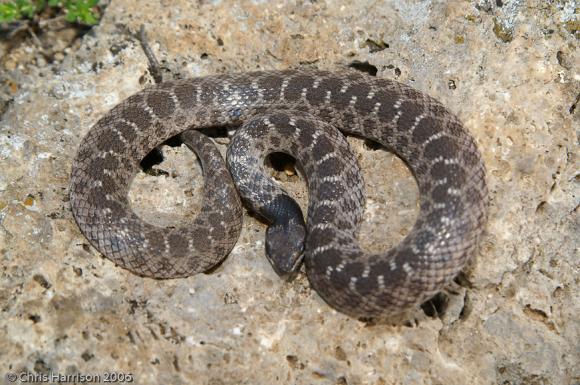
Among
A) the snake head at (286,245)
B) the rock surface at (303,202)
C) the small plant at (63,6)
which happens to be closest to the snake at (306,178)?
the snake head at (286,245)

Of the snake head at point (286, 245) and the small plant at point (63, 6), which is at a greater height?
the small plant at point (63, 6)

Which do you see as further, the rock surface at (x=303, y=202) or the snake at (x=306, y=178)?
the snake at (x=306, y=178)

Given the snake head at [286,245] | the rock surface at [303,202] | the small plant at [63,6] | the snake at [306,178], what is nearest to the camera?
the rock surface at [303,202]

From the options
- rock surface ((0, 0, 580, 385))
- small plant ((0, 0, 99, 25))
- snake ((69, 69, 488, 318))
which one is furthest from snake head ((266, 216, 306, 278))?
small plant ((0, 0, 99, 25))

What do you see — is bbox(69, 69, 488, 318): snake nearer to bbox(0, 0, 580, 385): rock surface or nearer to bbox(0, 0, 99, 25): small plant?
bbox(0, 0, 580, 385): rock surface

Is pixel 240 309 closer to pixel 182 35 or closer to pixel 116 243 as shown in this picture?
pixel 116 243

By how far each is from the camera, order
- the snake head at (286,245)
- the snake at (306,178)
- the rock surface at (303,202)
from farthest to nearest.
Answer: the snake head at (286,245), the snake at (306,178), the rock surface at (303,202)

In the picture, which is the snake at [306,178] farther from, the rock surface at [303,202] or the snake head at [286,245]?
the rock surface at [303,202]

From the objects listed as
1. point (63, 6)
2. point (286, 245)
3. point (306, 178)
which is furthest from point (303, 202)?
point (63, 6)
